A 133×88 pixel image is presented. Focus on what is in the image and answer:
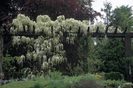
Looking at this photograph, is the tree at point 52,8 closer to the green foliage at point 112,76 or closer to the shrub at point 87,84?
the green foliage at point 112,76

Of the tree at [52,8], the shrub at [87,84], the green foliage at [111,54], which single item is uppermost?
the tree at [52,8]

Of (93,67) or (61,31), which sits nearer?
(93,67)

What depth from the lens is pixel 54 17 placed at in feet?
68.7

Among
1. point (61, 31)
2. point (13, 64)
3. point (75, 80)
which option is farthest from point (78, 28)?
point (75, 80)

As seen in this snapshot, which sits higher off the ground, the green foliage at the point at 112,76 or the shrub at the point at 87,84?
the shrub at the point at 87,84

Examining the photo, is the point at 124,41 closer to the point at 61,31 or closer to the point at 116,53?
the point at 116,53

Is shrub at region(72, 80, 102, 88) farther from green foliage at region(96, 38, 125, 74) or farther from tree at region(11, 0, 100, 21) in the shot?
tree at region(11, 0, 100, 21)

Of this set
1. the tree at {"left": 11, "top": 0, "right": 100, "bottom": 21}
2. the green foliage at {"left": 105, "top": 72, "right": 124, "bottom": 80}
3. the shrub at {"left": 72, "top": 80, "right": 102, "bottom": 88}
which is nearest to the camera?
the shrub at {"left": 72, "top": 80, "right": 102, "bottom": 88}

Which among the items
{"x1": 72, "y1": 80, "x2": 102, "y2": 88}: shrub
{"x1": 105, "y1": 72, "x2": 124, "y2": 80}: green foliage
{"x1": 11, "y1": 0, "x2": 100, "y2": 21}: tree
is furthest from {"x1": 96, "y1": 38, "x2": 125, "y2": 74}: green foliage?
{"x1": 72, "y1": 80, "x2": 102, "y2": 88}: shrub

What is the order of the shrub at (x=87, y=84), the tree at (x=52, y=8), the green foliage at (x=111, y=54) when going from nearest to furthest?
the shrub at (x=87, y=84) → the green foliage at (x=111, y=54) → the tree at (x=52, y=8)

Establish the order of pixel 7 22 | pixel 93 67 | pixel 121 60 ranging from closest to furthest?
pixel 93 67 → pixel 121 60 → pixel 7 22

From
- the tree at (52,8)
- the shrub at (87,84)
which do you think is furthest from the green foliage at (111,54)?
the shrub at (87,84)

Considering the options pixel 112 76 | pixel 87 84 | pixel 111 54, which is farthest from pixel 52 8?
pixel 87 84

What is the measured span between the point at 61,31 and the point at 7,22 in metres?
3.62
